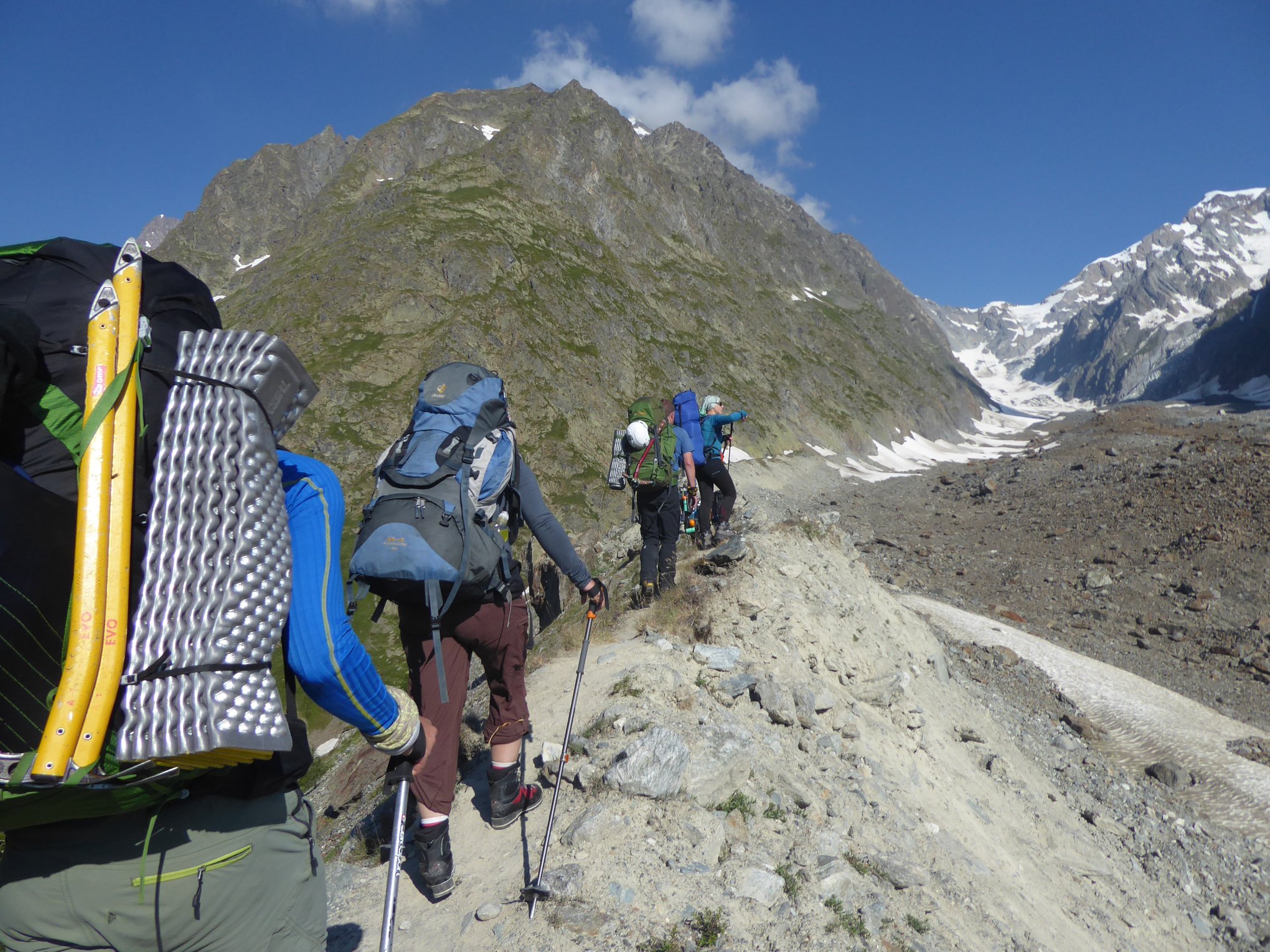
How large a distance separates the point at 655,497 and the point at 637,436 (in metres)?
0.96

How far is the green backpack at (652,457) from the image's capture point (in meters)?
8.86

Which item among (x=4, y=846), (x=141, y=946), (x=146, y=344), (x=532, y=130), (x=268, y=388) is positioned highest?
(x=532, y=130)

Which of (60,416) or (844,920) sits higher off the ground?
(60,416)

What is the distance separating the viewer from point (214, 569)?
1.81 metres

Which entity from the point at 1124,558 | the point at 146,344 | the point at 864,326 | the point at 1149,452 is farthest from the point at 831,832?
the point at 864,326

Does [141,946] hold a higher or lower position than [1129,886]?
higher

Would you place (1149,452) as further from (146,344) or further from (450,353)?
(146,344)

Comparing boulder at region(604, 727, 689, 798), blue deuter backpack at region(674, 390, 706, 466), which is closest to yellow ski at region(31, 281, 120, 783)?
boulder at region(604, 727, 689, 798)

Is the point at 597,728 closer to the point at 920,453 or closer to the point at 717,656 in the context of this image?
the point at 717,656

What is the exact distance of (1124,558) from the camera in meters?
23.2

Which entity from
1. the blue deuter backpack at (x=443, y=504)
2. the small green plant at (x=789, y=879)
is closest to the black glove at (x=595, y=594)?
the blue deuter backpack at (x=443, y=504)

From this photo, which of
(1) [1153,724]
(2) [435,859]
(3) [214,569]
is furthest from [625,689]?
(1) [1153,724]

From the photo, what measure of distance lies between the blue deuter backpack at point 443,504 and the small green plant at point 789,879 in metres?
2.67

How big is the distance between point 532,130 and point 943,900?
8420 centimetres
